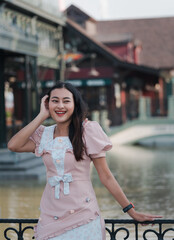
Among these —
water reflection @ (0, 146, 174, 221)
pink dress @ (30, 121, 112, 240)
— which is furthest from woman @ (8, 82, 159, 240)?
water reflection @ (0, 146, 174, 221)

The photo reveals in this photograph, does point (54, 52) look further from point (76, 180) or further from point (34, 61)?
point (76, 180)

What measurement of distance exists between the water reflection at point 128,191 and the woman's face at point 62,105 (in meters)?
6.31

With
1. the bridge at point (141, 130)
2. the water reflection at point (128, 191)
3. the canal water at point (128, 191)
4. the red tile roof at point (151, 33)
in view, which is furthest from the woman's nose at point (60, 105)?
the red tile roof at point (151, 33)

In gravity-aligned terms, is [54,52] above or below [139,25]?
below

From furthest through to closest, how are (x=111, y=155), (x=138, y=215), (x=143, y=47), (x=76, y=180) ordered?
(x=143, y=47), (x=111, y=155), (x=138, y=215), (x=76, y=180)

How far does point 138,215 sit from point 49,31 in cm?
2463

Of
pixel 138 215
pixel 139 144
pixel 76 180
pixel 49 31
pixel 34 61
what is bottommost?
pixel 139 144

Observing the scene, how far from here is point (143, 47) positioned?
42062 mm

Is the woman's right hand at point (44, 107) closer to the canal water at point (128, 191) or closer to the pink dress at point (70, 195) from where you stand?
the pink dress at point (70, 195)


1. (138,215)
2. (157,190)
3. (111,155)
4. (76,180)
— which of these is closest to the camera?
(76,180)

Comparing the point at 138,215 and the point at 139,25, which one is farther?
the point at 139,25

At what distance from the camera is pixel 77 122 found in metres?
3.45

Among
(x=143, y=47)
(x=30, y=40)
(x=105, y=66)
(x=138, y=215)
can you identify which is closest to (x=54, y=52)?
(x=105, y=66)

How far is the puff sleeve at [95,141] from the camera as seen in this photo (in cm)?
335
